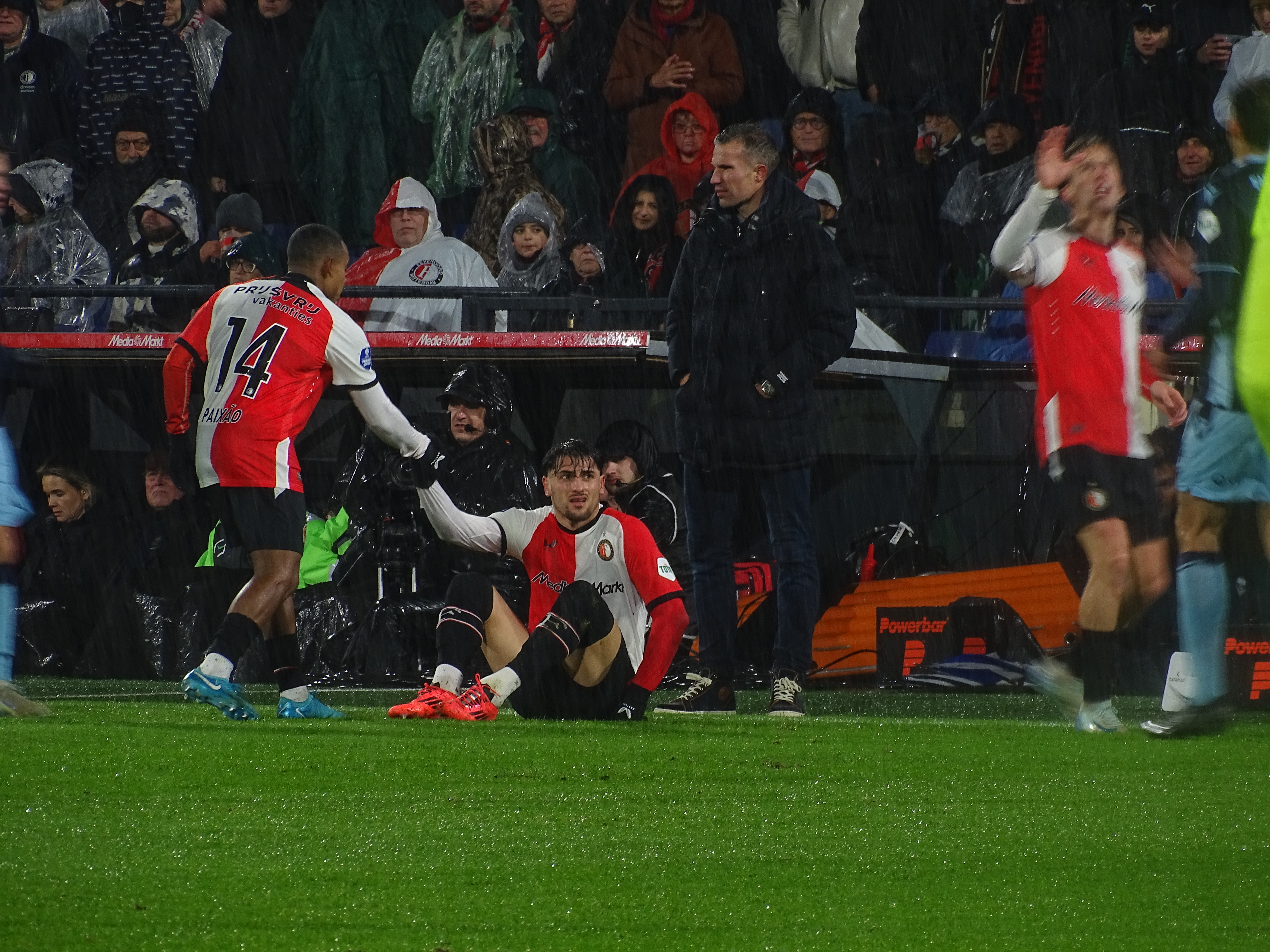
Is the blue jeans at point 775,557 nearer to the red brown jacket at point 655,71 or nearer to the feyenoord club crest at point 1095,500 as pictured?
the feyenoord club crest at point 1095,500

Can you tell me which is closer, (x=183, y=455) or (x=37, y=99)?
(x=183, y=455)

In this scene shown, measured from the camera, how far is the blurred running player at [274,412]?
23.3 feet

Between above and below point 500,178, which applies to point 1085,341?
below

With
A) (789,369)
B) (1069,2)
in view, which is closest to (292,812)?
(789,369)

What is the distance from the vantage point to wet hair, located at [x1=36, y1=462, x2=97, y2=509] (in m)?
11.2

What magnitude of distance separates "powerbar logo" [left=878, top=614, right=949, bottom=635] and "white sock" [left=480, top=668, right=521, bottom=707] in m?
2.71

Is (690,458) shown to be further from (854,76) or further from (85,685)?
(854,76)

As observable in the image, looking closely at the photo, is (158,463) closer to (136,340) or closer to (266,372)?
(136,340)

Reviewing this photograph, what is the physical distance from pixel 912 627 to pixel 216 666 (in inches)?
144

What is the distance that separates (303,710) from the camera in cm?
717

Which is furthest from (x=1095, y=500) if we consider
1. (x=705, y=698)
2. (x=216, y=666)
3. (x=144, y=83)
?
(x=144, y=83)

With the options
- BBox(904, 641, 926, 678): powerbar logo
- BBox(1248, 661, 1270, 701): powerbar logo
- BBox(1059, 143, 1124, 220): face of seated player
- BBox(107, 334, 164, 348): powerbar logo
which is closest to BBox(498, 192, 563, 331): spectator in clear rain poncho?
BBox(107, 334, 164, 348): powerbar logo

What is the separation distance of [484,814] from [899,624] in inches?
190

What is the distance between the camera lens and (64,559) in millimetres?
10906
